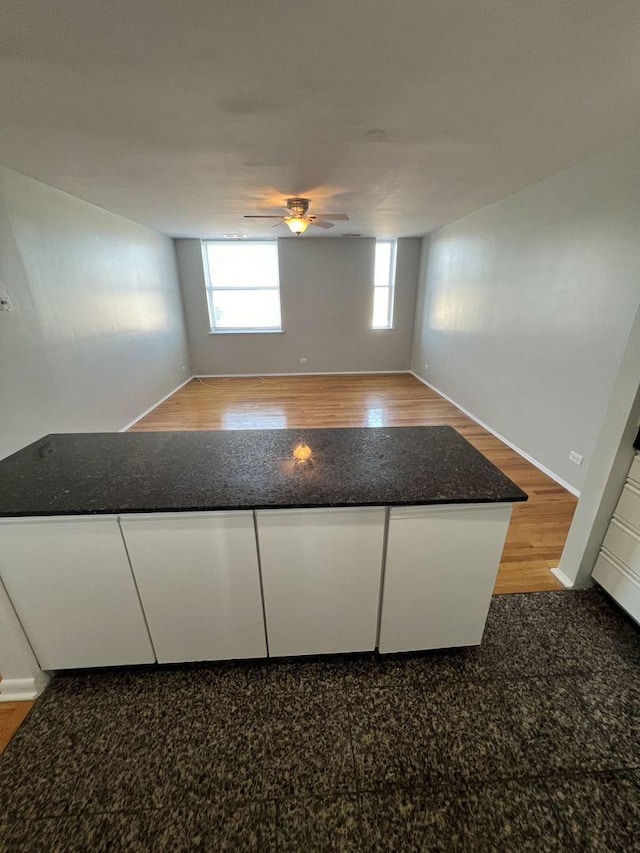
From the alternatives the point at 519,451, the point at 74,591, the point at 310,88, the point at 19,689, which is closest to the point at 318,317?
the point at 519,451

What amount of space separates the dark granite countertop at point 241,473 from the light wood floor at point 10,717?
88 centimetres

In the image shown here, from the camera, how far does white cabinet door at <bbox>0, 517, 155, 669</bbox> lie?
118 centimetres

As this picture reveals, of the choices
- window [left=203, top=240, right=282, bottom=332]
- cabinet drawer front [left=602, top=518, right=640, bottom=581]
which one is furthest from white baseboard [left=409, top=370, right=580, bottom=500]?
window [left=203, top=240, right=282, bottom=332]

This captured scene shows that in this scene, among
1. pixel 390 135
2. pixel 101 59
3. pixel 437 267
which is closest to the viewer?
pixel 101 59

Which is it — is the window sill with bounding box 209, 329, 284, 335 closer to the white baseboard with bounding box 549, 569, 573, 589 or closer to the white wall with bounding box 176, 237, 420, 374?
the white wall with bounding box 176, 237, 420, 374

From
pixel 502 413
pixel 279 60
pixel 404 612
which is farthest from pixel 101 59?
pixel 502 413

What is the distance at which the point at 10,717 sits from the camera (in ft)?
4.35

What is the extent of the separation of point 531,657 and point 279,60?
2731mm

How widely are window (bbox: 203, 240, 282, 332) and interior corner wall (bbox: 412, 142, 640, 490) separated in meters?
3.16

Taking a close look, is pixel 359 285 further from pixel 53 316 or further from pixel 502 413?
pixel 53 316

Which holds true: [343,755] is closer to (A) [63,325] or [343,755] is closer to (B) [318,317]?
(A) [63,325]

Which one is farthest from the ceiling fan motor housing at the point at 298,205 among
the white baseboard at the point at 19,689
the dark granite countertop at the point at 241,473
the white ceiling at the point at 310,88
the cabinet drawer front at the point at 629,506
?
the white baseboard at the point at 19,689

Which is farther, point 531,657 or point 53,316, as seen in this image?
point 53,316

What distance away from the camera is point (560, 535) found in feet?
7.63
